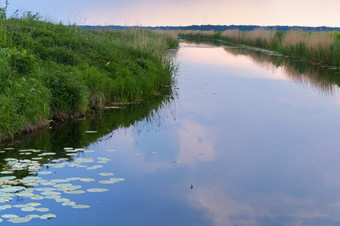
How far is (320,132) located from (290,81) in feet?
29.5

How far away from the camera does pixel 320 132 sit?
9.84m

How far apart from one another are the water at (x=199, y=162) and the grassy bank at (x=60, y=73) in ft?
1.48

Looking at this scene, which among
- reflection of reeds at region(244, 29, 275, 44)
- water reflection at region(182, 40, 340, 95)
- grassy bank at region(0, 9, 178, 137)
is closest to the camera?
grassy bank at region(0, 9, 178, 137)

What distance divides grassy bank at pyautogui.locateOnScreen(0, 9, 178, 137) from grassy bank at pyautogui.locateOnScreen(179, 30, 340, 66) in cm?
1071

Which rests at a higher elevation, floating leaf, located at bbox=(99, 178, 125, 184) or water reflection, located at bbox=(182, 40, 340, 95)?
water reflection, located at bbox=(182, 40, 340, 95)

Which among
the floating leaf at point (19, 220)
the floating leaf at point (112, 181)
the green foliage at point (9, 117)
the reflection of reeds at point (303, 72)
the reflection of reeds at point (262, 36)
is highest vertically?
the reflection of reeds at point (262, 36)

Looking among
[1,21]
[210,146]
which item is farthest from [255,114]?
[1,21]

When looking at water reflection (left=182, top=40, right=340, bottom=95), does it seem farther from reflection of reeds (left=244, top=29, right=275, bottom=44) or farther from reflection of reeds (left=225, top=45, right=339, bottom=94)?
reflection of reeds (left=244, top=29, right=275, bottom=44)

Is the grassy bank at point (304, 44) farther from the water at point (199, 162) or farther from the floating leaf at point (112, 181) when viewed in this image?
the floating leaf at point (112, 181)

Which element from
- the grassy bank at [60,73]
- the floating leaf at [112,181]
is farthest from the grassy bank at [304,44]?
the floating leaf at [112,181]

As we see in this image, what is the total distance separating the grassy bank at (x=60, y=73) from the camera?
28.5 ft

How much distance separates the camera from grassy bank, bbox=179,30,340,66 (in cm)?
2302

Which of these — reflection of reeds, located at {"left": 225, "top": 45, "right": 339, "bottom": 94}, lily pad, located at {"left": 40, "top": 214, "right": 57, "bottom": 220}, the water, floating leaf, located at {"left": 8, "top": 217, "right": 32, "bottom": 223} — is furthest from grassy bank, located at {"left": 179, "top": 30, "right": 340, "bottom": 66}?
floating leaf, located at {"left": 8, "top": 217, "right": 32, "bottom": 223}

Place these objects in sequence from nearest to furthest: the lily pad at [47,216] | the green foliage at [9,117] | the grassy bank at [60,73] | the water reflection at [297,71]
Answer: the lily pad at [47,216] → the green foliage at [9,117] → the grassy bank at [60,73] → the water reflection at [297,71]
